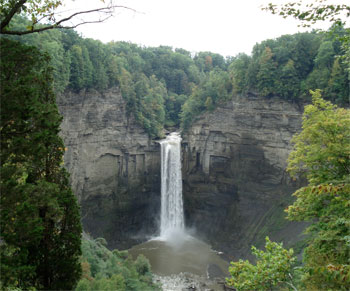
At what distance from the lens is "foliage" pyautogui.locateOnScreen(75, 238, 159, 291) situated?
15.2 metres

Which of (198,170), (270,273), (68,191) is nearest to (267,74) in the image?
(198,170)

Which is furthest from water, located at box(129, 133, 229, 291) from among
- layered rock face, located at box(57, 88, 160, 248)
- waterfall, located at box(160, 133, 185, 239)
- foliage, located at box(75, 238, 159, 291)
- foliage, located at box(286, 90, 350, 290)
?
foliage, located at box(286, 90, 350, 290)

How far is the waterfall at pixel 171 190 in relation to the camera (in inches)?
1590

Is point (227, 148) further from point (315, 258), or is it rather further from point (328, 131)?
point (315, 258)

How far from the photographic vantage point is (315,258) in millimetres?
10414

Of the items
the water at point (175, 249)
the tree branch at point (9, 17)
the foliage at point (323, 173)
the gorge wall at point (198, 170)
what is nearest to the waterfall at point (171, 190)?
the water at point (175, 249)

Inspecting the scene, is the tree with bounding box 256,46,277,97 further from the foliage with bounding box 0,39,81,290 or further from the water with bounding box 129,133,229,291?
the foliage with bounding box 0,39,81,290

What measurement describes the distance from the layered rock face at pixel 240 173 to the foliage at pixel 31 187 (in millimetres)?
24796

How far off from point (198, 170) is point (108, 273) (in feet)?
74.8

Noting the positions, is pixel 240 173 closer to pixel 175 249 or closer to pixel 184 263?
pixel 175 249

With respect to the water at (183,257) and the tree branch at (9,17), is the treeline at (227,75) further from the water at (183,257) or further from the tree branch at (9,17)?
the tree branch at (9,17)

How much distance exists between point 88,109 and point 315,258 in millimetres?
29547

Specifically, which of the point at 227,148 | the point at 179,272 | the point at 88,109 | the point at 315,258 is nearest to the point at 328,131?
the point at 315,258

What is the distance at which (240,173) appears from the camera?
3700 cm
